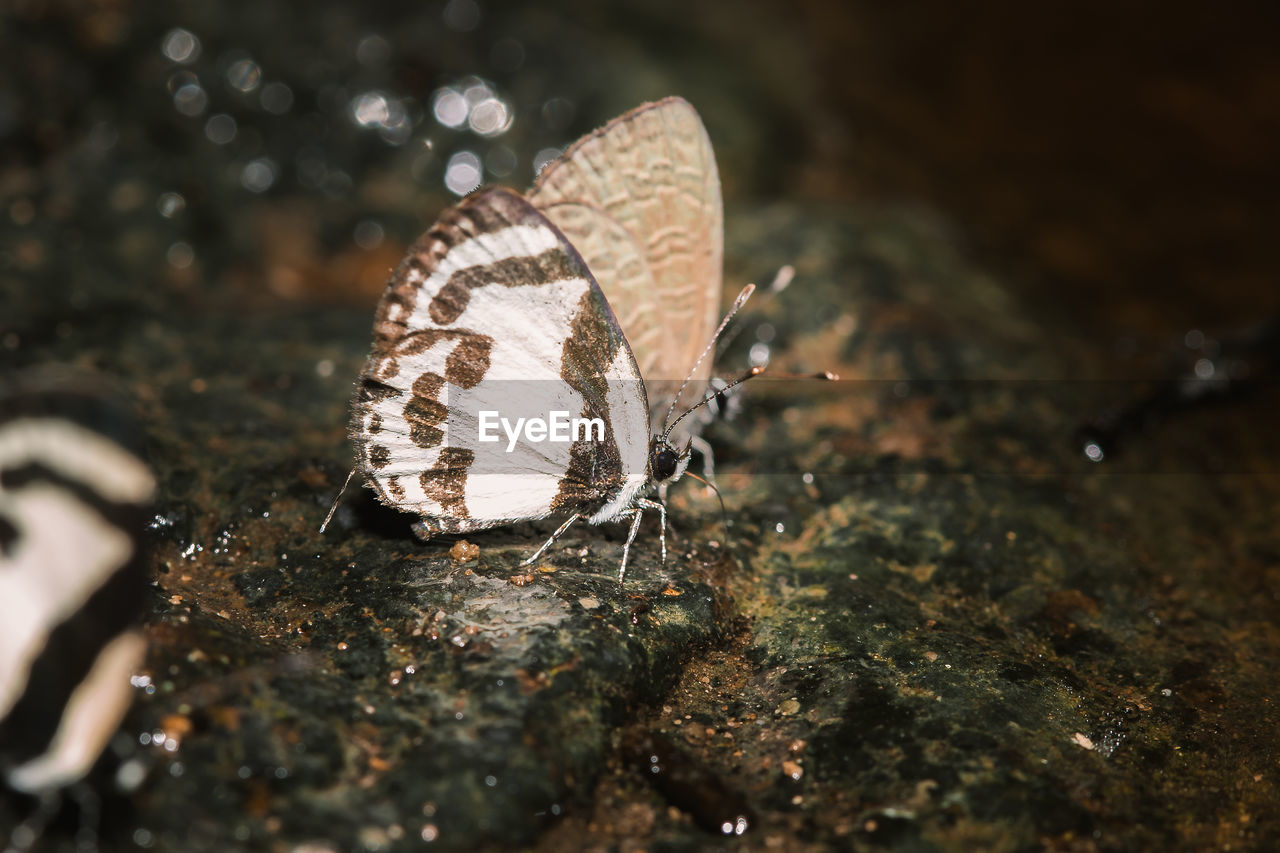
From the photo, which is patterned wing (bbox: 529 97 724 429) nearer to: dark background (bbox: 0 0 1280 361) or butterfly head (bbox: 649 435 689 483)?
butterfly head (bbox: 649 435 689 483)

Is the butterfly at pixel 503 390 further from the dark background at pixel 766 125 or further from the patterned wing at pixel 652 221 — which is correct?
the dark background at pixel 766 125

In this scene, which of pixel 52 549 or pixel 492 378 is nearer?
pixel 52 549

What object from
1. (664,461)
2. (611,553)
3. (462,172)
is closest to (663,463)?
(664,461)

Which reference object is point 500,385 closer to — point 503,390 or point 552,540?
point 503,390

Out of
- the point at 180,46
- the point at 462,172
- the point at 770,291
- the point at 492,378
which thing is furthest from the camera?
the point at 462,172

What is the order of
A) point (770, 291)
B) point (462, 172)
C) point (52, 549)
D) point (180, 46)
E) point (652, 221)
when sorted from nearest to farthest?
point (52, 549) < point (652, 221) < point (770, 291) < point (180, 46) < point (462, 172)

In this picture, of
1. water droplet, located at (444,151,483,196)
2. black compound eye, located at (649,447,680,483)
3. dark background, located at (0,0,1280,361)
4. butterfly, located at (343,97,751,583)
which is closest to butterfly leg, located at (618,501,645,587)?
butterfly, located at (343,97,751,583)

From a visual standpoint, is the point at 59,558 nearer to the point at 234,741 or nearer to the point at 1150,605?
the point at 234,741
